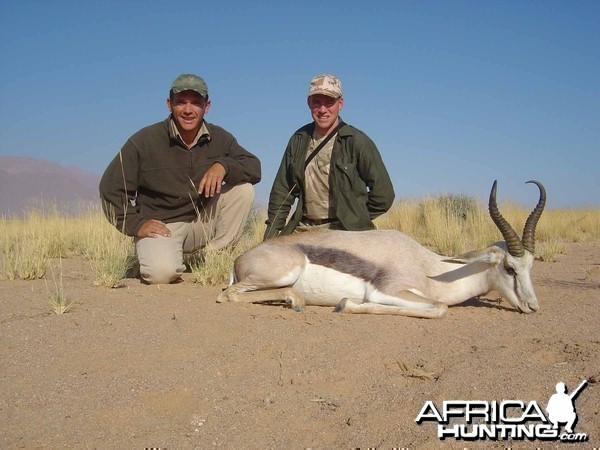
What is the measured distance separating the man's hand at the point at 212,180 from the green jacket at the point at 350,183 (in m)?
0.79

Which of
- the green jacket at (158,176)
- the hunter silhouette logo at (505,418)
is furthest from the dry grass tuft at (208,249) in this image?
the hunter silhouette logo at (505,418)

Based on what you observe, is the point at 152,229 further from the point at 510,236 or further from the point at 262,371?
the point at 510,236

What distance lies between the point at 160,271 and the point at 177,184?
3.79 ft

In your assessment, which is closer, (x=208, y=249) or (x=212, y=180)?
(x=212, y=180)

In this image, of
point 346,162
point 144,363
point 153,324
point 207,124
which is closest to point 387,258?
point 346,162

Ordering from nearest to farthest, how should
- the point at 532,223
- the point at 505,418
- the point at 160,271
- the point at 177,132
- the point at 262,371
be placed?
the point at 505,418
the point at 262,371
the point at 532,223
the point at 160,271
the point at 177,132

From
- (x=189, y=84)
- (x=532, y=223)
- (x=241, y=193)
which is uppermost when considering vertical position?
(x=189, y=84)

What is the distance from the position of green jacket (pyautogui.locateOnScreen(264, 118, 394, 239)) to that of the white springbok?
1128 mm

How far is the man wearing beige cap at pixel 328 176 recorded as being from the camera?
6.94 meters

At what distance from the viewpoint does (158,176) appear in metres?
6.99

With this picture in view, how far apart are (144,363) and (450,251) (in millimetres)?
7494

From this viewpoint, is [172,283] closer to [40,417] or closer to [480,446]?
[40,417]

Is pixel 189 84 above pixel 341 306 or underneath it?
above

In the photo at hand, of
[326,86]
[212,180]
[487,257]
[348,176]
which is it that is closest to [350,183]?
[348,176]
